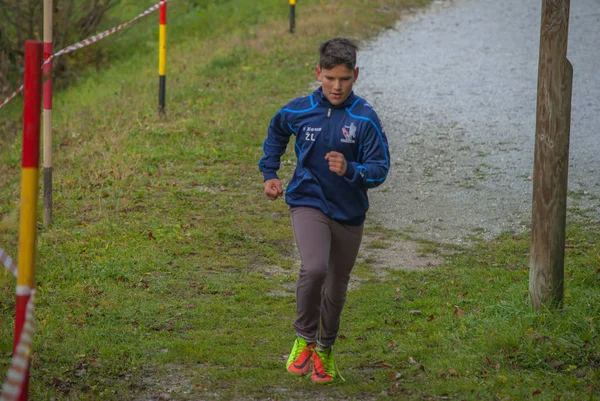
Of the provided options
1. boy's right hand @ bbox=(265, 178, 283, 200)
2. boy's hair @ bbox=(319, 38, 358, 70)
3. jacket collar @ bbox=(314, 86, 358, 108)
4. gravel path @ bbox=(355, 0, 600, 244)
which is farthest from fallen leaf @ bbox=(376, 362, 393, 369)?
gravel path @ bbox=(355, 0, 600, 244)

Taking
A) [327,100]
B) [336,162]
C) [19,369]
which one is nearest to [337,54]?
[327,100]

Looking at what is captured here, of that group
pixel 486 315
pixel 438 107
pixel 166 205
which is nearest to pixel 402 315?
pixel 486 315

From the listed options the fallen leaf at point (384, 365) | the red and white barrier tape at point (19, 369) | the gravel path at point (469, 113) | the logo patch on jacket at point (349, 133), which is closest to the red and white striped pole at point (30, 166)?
the red and white barrier tape at point (19, 369)

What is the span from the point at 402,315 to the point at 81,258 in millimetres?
2618

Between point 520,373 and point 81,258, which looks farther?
point 81,258

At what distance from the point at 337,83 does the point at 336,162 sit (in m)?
0.47

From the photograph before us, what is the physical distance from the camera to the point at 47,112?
7754 mm

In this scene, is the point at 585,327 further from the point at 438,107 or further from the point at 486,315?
the point at 438,107

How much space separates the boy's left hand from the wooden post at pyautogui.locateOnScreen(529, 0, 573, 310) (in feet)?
5.47

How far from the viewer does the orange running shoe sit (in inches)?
188

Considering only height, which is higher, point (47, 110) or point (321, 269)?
point (47, 110)

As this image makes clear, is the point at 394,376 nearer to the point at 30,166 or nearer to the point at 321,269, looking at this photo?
the point at 321,269

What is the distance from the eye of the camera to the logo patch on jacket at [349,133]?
4535 millimetres

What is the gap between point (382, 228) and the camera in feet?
27.3
